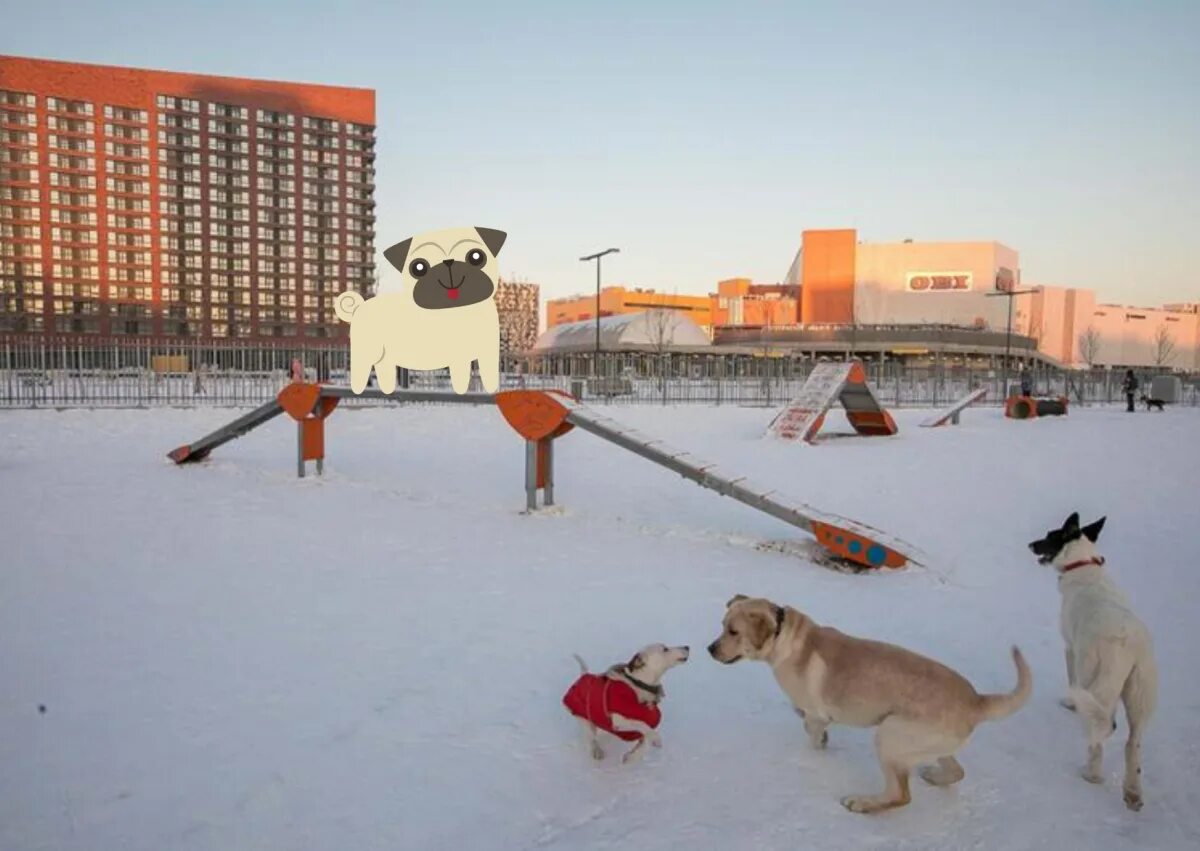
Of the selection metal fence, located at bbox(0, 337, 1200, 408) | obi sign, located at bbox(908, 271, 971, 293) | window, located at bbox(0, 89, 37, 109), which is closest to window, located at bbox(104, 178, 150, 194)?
window, located at bbox(0, 89, 37, 109)

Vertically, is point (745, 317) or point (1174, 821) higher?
point (745, 317)

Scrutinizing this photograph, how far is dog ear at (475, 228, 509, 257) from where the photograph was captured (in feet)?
27.6

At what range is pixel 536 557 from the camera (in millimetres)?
7652

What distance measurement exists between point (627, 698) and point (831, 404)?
16098 mm

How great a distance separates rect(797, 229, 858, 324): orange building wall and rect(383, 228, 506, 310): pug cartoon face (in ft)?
276

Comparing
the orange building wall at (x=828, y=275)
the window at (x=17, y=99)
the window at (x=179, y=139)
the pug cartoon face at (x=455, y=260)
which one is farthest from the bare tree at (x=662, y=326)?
the window at (x=17, y=99)

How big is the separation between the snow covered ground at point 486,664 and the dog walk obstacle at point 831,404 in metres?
7.00

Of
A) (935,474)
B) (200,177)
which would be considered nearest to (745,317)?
(200,177)

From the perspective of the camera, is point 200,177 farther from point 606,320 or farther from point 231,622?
point 231,622

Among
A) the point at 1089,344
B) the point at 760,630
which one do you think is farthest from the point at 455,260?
the point at 1089,344

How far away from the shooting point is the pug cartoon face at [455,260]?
27.7 feet

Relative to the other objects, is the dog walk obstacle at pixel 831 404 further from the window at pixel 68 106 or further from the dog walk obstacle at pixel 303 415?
the window at pixel 68 106

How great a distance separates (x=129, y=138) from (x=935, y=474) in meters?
94.1

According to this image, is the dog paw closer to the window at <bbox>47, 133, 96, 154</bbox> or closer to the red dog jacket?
the red dog jacket
